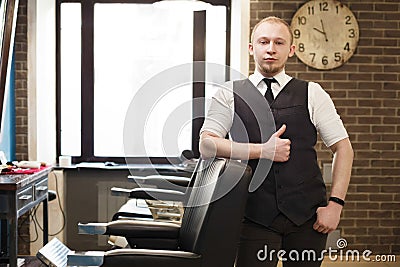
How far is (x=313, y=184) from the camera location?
2252 millimetres

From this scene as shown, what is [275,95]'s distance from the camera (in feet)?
7.48

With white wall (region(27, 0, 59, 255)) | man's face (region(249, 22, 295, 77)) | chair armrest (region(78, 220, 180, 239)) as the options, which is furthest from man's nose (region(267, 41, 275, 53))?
white wall (region(27, 0, 59, 255))

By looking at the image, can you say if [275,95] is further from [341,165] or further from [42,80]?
[42,80]

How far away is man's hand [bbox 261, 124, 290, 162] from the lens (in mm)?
2189

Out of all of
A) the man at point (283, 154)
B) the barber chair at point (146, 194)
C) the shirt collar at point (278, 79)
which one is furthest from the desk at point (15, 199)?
the shirt collar at point (278, 79)

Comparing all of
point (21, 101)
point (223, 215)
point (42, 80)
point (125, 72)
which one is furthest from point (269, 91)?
point (125, 72)

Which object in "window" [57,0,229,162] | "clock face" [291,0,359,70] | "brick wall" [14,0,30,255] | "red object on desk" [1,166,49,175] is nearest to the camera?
"red object on desk" [1,166,49,175]

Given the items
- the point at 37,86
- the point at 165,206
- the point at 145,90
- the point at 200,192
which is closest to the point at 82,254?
the point at 200,192

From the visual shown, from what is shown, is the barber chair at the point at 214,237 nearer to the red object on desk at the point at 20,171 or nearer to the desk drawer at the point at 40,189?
the red object on desk at the point at 20,171

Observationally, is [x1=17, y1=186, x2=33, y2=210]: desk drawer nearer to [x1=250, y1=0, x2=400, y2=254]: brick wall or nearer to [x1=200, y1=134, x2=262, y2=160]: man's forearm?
[x1=200, y1=134, x2=262, y2=160]: man's forearm

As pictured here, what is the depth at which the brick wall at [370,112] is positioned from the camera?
4719mm

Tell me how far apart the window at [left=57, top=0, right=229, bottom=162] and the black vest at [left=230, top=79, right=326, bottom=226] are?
11.0 ft

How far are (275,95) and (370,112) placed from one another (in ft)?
8.77

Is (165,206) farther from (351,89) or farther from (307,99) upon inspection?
(307,99)
